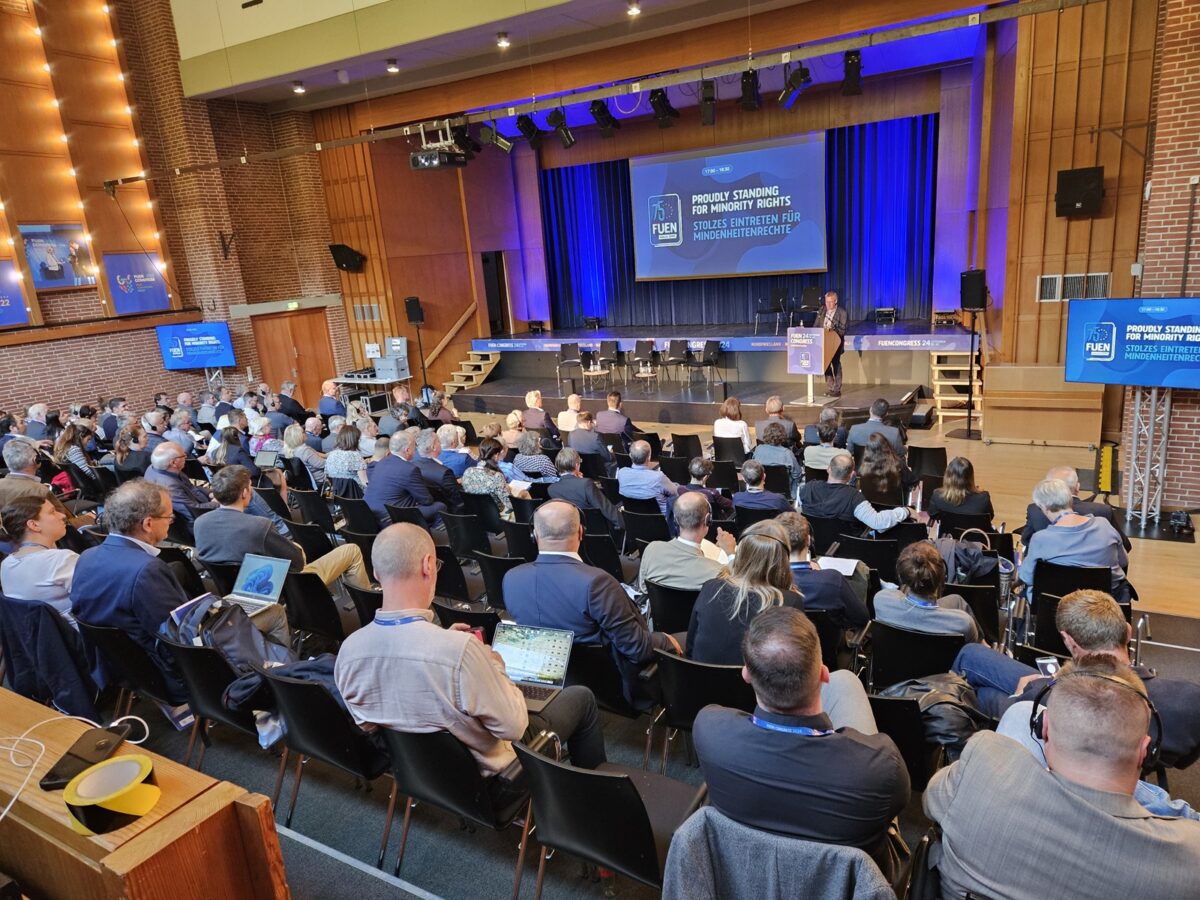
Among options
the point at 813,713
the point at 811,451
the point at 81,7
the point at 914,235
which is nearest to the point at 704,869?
the point at 813,713

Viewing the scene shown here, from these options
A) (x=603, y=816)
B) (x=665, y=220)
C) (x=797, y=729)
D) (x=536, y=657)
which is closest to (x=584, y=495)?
(x=536, y=657)

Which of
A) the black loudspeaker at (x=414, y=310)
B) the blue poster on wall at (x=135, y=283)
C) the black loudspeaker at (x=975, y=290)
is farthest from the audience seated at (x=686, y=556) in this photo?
the blue poster on wall at (x=135, y=283)

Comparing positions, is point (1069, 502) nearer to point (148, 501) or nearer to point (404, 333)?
point (148, 501)

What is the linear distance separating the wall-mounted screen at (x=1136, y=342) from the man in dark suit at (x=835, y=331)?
384 centimetres

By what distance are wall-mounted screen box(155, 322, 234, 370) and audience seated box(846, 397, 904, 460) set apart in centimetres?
1119

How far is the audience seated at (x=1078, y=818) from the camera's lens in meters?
1.57

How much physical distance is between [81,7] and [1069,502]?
52.1 feet

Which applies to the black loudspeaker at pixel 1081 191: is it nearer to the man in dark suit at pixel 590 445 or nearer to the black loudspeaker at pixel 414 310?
the man in dark suit at pixel 590 445

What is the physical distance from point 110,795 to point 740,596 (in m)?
2.34

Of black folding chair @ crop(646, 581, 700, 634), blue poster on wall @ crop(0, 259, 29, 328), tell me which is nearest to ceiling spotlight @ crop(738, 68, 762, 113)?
black folding chair @ crop(646, 581, 700, 634)

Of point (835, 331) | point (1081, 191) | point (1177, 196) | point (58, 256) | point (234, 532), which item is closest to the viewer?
point (234, 532)

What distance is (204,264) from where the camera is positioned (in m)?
13.9

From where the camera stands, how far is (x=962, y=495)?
4.91m

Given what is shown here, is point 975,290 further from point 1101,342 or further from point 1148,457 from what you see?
point 1148,457
